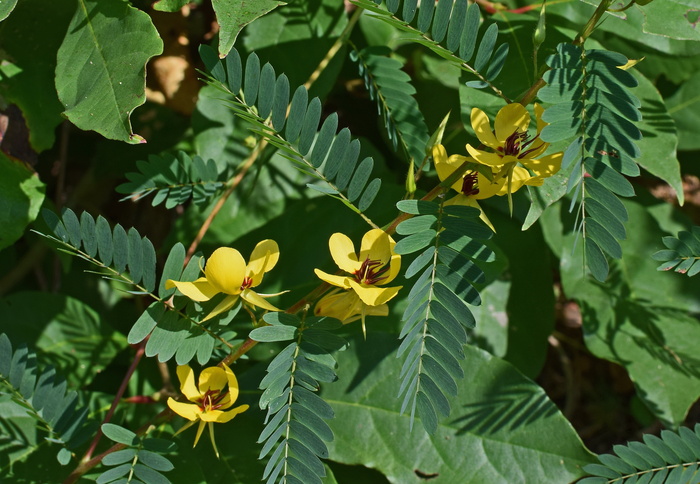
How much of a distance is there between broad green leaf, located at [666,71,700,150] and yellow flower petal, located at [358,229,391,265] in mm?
1242

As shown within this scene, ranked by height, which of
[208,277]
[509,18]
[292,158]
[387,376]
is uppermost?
[509,18]

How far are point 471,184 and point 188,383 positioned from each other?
0.56m

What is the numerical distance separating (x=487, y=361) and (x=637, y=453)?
0.33 m

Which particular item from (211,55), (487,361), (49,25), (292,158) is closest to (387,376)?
(487,361)

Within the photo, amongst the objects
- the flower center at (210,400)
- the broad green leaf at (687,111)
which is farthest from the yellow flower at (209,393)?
the broad green leaf at (687,111)

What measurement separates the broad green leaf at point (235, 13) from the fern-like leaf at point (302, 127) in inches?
1.2

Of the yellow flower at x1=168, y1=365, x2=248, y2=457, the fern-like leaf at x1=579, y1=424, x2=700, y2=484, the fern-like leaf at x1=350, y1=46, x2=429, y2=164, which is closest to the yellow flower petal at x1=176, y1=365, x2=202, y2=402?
the yellow flower at x1=168, y1=365, x2=248, y2=457

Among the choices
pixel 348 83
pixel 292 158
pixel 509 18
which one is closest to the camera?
pixel 292 158

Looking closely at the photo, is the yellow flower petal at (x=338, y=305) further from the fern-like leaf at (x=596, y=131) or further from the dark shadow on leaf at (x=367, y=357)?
the dark shadow on leaf at (x=367, y=357)

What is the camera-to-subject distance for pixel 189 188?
136cm

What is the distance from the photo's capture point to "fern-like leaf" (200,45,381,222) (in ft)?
3.29

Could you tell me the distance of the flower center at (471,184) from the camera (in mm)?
968

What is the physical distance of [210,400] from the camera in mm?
1063

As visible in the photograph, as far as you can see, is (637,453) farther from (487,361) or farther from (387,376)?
(387,376)
